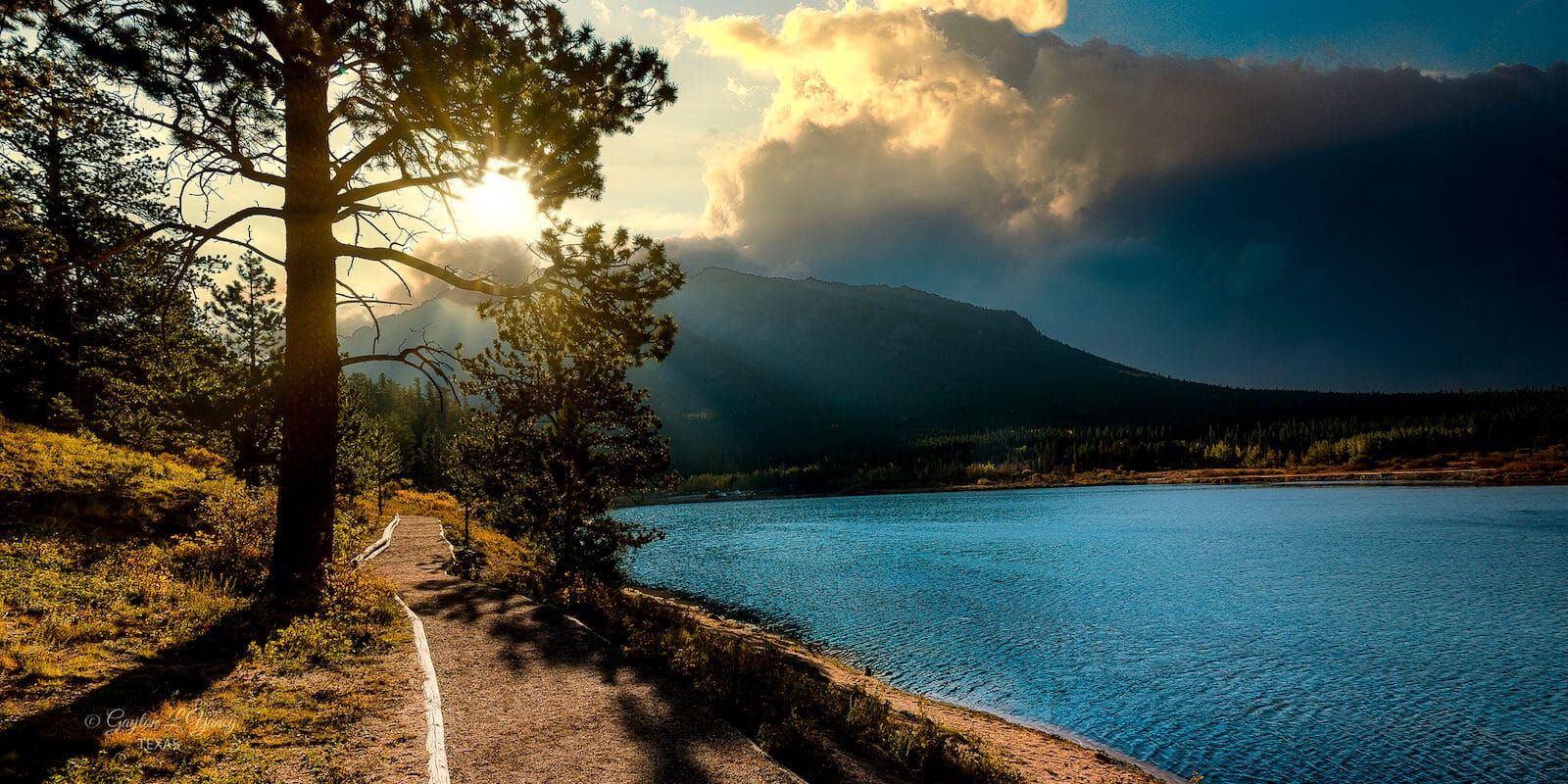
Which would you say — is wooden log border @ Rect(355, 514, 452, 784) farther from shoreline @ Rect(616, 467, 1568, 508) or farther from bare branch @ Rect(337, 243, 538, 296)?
shoreline @ Rect(616, 467, 1568, 508)

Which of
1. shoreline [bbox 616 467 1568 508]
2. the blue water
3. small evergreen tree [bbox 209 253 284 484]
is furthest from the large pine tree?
shoreline [bbox 616 467 1568 508]

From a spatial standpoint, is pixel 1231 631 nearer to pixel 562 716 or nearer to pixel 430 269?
pixel 562 716

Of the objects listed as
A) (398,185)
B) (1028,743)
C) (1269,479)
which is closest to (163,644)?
(398,185)

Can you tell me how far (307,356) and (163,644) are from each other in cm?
514

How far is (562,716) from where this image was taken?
1034cm

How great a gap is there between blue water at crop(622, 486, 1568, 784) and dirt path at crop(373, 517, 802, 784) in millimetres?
13470

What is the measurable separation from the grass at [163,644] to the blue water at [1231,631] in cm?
1810

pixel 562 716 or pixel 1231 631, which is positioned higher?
pixel 562 716

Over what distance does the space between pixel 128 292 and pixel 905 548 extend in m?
58.1

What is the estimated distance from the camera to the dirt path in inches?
340

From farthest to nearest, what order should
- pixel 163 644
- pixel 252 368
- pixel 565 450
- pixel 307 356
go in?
pixel 252 368 → pixel 565 450 → pixel 307 356 → pixel 163 644

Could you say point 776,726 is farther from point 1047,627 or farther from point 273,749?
point 1047,627

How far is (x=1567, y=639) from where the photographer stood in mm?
26562

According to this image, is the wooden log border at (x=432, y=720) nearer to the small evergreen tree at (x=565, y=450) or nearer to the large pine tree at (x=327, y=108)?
the large pine tree at (x=327, y=108)
